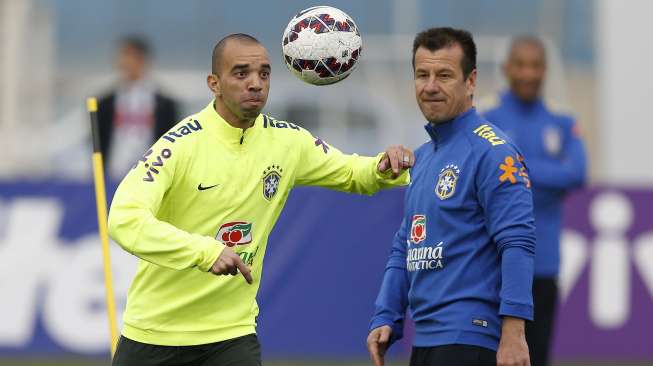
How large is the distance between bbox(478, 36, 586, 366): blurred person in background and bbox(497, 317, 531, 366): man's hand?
2.93m

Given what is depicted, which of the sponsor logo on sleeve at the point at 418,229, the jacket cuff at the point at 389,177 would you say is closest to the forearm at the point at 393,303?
the sponsor logo on sleeve at the point at 418,229

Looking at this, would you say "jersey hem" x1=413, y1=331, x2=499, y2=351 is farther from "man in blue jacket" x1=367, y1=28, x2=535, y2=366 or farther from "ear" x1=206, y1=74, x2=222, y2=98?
"ear" x1=206, y1=74, x2=222, y2=98

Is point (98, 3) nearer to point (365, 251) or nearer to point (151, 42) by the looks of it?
point (151, 42)

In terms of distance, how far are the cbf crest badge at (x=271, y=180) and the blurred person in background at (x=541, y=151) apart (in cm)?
270

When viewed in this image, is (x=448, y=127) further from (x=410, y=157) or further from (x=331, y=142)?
(x=331, y=142)

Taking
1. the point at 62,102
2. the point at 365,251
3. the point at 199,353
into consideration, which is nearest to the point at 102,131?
the point at 365,251

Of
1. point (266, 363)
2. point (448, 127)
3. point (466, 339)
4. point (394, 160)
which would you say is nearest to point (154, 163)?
point (394, 160)

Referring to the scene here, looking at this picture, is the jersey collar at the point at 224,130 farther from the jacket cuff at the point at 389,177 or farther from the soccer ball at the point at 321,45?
the jacket cuff at the point at 389,177

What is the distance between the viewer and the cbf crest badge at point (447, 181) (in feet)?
21.2

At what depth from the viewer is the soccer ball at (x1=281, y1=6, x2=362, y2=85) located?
6949 mm

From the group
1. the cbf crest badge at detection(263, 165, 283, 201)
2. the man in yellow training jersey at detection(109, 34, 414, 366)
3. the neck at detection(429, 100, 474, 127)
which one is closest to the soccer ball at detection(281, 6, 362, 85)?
the man in yellow training jersey at detection(109, 34, 414, 366)

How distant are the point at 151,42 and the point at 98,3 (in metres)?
1.33

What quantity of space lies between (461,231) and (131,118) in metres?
7.35

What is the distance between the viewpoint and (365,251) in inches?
495
